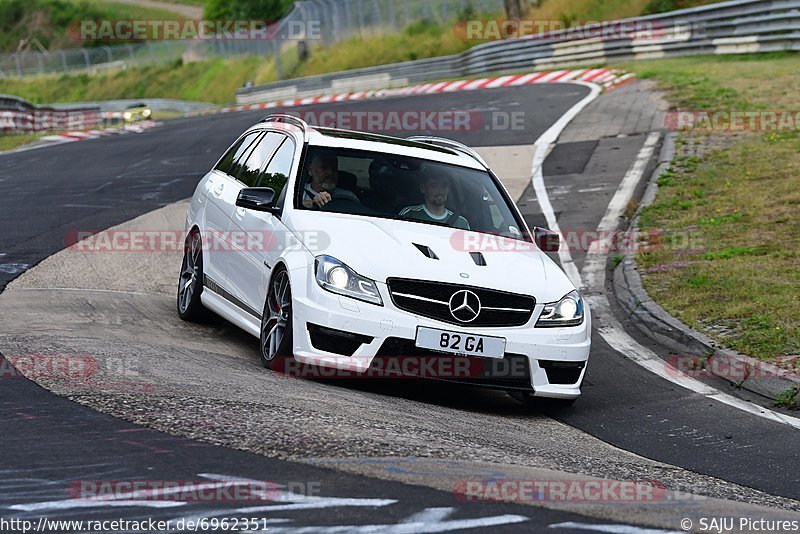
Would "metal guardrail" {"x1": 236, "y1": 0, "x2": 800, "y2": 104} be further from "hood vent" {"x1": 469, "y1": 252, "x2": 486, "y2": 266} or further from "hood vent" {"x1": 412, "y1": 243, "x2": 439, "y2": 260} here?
"hood vent" {"x1": 412, "y1": 243, "x2": 439, "y2": 260}

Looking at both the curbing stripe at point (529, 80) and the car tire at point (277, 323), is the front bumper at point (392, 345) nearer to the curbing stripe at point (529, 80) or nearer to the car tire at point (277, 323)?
the car tire at point (277, 323)

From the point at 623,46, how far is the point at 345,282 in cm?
2981

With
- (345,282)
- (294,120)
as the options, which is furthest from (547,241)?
(294,120)

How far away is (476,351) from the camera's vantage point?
7.50 meters

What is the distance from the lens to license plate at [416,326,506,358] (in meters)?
7.41

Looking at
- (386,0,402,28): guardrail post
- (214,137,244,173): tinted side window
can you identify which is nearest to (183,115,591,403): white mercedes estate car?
(214,137,244,173): tinted side window

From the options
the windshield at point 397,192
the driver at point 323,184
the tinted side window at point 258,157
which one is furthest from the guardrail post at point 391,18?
the driver at point 323,184

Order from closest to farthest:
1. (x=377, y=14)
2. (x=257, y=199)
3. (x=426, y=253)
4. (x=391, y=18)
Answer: (x=426, y=253) → (x=257, y=199) → (x=391, y=18) → (x=377, y=14)

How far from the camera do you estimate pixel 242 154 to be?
33.6 ft

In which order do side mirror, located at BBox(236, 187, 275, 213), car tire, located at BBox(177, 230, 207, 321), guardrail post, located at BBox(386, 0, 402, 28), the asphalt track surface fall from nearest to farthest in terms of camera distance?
1. the asphalt track surface
2. side mirror, located at BBox(236, 187, 275, 213)
3. car tire, located at BBox(177, 230, 207, 321)
4. guardrail post, located at BBox(386, 0, 402, 28)

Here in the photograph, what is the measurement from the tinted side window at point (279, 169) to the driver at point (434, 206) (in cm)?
95

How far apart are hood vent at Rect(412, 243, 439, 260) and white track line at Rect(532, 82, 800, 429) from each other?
230 centimetres

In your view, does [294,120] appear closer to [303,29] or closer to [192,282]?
[192,282]

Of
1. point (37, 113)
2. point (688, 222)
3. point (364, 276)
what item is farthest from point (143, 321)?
point (37, 113)
